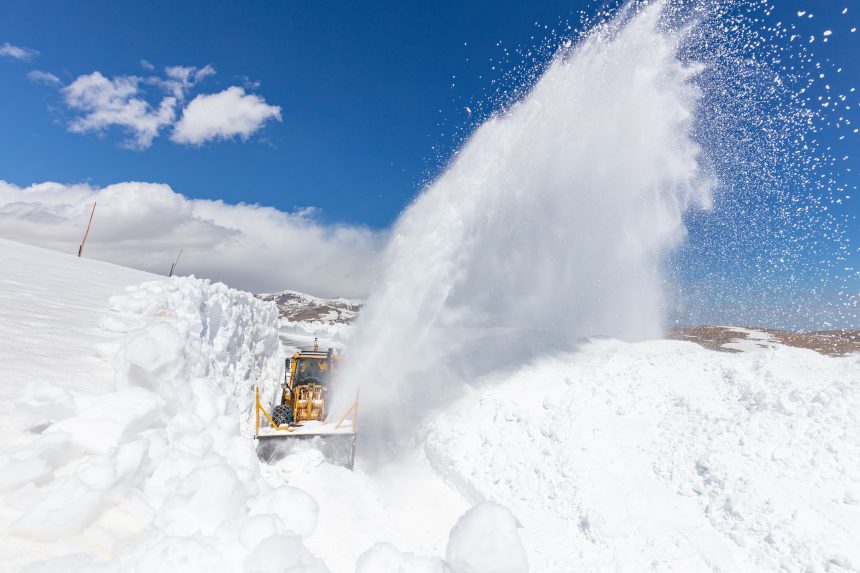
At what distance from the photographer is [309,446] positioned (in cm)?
1112

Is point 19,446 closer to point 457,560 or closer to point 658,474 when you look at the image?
point 457,560

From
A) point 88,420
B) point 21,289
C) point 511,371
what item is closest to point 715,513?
point 511,371

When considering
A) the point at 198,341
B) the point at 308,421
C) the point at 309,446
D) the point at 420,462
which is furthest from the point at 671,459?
the point at 198,341

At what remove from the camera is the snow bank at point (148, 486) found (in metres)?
2.65

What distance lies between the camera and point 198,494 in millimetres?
3277

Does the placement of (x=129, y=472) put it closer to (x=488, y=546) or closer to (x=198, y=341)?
(x=488, y=546)

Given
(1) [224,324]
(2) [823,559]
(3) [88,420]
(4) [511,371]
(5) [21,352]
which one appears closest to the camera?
(3) [88,420]

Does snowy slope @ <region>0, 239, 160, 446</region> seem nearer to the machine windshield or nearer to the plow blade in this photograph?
the plow blade

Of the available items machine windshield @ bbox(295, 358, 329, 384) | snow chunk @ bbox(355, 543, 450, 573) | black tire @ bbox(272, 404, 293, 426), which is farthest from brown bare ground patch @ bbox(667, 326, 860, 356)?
snow chunk @ bbox(355, 543, 450, 573)

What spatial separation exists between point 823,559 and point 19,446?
35.9 feet

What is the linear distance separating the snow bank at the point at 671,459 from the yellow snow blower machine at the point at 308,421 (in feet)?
9.81

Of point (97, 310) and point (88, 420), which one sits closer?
point (88, 420)

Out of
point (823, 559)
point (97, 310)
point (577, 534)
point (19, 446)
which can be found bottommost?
point (577, 534)

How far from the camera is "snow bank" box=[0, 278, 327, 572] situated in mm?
2654
